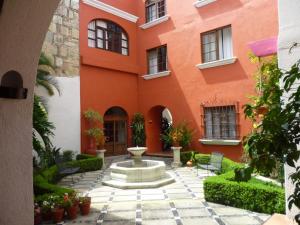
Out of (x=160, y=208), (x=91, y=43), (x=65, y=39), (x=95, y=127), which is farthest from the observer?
(x=91, y=43)

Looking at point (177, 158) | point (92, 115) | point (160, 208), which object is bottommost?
point (160, 208)

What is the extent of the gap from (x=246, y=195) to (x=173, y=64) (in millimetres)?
8465

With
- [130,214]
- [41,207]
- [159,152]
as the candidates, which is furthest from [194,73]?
[41,207]

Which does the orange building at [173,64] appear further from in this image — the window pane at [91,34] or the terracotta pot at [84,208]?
the terracotta pot at [84,208]

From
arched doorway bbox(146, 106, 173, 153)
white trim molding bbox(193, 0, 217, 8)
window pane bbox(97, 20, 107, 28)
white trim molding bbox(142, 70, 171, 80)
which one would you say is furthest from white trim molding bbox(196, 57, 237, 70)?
window pane bbox(97, 20, 107, 28)

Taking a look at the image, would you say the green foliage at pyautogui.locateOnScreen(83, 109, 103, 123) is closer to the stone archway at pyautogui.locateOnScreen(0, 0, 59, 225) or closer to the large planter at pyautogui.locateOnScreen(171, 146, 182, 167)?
the large planter at pyautogui.locateOnScreen(171, 146, 182, 167)

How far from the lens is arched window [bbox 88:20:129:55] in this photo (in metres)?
13.1

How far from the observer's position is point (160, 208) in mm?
6004

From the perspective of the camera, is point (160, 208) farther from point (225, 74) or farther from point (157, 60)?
point (157, 60)

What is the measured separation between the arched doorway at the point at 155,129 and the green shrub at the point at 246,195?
25.8ft

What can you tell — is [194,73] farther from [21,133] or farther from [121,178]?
[21,133]

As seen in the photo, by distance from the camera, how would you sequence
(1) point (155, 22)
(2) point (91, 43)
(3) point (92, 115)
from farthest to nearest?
(1) point (155, 22) < (2) point (91, 43) < (3) point (92, 115)

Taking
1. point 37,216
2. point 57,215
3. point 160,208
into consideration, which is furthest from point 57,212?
point 160,208

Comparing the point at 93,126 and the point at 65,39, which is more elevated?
the point at 65,39
